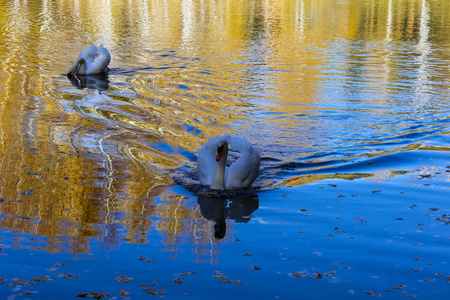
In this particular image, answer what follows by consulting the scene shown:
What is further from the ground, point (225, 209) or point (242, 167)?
point (242, 167)

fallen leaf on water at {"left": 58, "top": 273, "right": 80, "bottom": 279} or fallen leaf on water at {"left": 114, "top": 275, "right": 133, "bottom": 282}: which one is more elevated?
fallen leaf on water at {"left": 58, "top": 273, "right": 80, "bottom": 279}

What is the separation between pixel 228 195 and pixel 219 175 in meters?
0.32

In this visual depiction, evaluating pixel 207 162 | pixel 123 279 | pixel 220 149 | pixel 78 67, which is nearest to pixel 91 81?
pixel 78 67

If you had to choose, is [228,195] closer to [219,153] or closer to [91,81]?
[219,153]

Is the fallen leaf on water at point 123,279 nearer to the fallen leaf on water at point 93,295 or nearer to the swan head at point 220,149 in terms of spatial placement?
the fallen leaf on water at point 93,295

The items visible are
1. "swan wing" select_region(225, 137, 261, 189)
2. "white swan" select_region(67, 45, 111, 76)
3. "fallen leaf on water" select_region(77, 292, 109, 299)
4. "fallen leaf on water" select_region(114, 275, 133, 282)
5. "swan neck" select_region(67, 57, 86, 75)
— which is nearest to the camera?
"fallen leaf on water" select_region(77, 292, 109, 299)

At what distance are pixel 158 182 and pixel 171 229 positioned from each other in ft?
5.62

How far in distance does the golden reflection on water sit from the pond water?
0.04 m

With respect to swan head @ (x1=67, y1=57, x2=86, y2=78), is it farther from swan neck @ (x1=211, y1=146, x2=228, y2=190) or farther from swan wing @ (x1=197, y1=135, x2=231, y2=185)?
swan neck @ (x1=211, y1=146, x2=228, y2=190)

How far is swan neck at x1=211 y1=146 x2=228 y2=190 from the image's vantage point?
8.48 metres

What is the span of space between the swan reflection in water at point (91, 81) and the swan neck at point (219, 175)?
8007 mm

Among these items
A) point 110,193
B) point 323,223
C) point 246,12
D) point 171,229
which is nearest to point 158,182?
point 110,193

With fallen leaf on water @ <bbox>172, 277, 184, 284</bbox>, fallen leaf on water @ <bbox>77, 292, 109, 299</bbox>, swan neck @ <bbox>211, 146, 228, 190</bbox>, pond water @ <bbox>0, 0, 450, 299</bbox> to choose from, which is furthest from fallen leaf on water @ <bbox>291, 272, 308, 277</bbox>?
swan neck @ <bbox>211, 146, 228, 190</bbox>

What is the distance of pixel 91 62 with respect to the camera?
17922 mm
